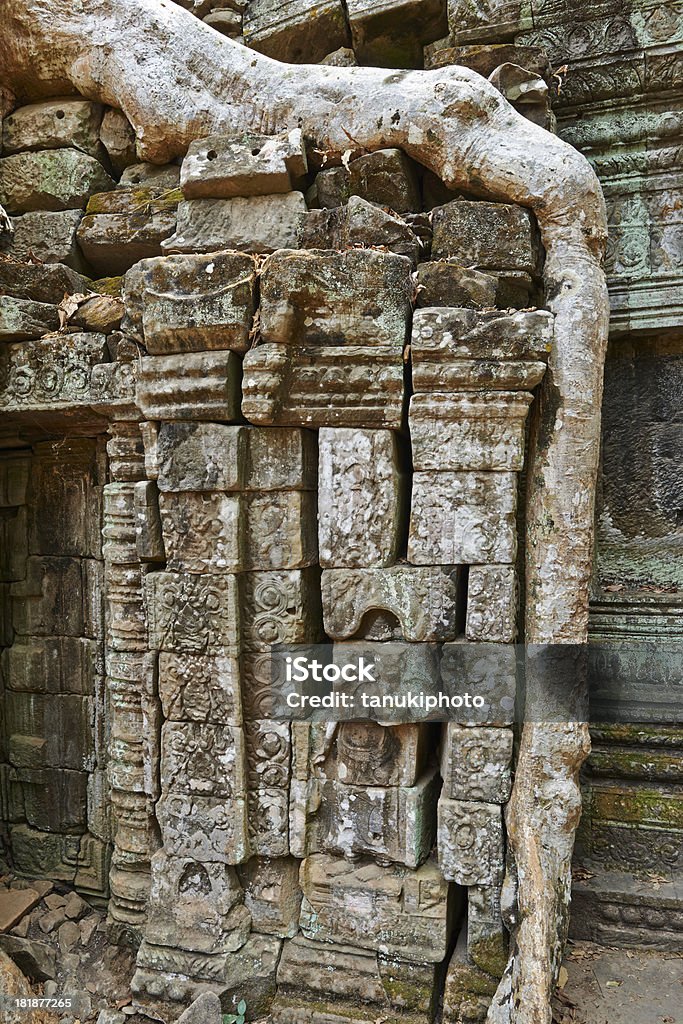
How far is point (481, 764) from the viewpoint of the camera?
3.39m

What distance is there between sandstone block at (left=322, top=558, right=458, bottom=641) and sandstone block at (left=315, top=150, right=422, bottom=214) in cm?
180

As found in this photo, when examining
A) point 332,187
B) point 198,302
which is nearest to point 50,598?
point 198,302

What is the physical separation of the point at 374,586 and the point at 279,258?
5.03 feet

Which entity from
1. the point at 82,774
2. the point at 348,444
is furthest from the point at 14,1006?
the point at 348,444

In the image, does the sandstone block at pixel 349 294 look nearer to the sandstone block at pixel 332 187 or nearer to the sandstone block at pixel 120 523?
the sandstone block at pixel 332 187

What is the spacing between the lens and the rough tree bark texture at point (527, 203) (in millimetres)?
3352

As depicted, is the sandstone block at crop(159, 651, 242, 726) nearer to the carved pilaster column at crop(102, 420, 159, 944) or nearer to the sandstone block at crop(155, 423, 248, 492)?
the carved pilaster column at crop(102, 420, 159, 944)

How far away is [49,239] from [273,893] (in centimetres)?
370

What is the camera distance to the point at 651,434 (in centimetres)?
456

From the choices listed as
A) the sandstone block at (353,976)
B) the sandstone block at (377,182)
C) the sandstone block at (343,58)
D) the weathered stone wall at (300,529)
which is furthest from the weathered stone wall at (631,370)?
the sandstone block at (353,976)

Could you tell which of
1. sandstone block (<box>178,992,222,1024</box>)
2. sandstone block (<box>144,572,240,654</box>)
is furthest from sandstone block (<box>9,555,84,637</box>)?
sandstone block (<box>178,992,222,1024</box>)

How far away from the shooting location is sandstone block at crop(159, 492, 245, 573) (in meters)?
3.57

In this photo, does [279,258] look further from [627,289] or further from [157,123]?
[627,289]

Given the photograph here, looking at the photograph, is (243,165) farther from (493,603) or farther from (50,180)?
(493,603)
